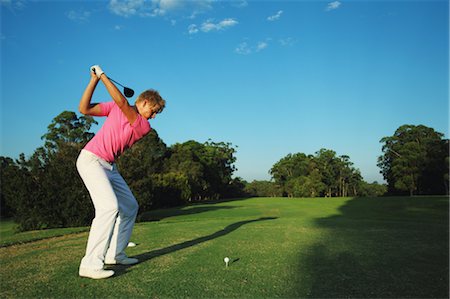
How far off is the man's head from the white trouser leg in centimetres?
101

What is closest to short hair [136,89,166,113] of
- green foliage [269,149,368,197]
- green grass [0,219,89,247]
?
green grass [0,219,89,247]

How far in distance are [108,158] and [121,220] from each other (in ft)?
3.51

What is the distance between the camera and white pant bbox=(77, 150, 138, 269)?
4.21m

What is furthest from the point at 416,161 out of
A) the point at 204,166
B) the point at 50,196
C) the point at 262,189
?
the point at 262,189

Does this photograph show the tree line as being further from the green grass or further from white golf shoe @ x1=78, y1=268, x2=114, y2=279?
white golf shoe @ x1=78, y1=268, x2=114, y2=279

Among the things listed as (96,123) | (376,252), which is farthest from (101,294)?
(96,123)

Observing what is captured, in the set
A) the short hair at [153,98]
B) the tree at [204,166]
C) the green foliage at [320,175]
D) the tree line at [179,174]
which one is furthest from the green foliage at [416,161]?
the short hair at [153,98]

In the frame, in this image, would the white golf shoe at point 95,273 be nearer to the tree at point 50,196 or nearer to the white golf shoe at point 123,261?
the white golf shoe at point 123,261

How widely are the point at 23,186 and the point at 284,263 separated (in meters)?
14.5

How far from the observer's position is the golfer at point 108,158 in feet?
13.9

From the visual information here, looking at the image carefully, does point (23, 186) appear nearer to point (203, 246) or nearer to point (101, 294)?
point (203, 246)

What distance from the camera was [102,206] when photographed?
434 centimetres

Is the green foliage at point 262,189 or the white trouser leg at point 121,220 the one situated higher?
the white trouser leg at point 121,220

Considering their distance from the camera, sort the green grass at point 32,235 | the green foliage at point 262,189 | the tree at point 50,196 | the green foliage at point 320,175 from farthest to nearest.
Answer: the green foliage at point 262,189 < the green foliage at point 320,175 < the tree at point 50,196 < the green grass at point 32,235
